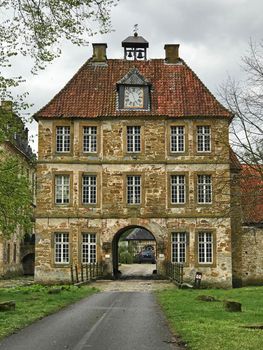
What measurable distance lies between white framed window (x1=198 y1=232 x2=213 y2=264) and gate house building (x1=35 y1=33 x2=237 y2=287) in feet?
0.19

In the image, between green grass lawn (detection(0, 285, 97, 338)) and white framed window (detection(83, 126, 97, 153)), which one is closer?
green grass lawn (detection(0, 285, 97, 338))

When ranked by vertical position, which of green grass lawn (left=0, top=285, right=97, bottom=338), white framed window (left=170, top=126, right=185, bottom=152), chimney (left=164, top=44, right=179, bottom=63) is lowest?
green grass lawn (left=0, top=285, right=97, bottom=338)

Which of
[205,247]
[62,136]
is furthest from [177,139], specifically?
[62,136]

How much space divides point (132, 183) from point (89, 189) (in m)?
2.64

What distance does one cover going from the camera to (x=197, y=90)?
39.8 meters

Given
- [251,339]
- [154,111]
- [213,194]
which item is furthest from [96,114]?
[251,339]

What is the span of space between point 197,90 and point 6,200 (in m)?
21.5

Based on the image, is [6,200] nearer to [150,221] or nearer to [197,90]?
[150,221]

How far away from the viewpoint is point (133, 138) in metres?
38.0

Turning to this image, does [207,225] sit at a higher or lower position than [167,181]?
lower

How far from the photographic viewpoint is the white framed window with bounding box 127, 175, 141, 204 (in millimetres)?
37600

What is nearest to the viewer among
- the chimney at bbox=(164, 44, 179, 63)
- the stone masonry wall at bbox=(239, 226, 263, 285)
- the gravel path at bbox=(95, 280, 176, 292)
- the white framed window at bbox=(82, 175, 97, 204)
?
the gravel path at bbox=(95, 280, 176, 292)

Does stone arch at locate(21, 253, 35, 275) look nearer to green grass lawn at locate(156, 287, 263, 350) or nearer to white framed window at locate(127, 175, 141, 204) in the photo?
white framed window at locate(127, 175, 141, 204)

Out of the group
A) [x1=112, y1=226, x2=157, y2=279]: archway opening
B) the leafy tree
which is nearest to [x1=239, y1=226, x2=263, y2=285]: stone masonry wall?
the leafy tree
